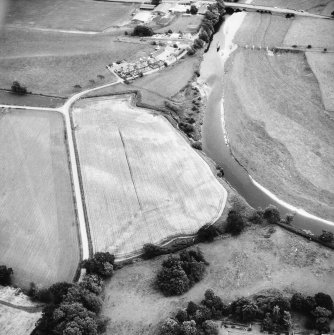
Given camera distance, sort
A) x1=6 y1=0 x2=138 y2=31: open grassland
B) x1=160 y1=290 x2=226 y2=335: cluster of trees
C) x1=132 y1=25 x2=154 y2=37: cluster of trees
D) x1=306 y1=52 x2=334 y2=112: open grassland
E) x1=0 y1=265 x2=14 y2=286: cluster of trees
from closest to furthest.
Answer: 1. x1=160 y1=290 x2=226 y2=335: cluster of trees
2. x1=0 y1=265 x2=14 y2=286: cluster of trees
3. x1=306 y1=52 x2=334 y2=112: open grassland
4. x1=132 y1=25 x2=154 y2=37: cluster of trees
5. x1=6 y1=0 x2=138 y2=31: open grassland

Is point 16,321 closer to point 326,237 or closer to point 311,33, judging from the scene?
point 326,237

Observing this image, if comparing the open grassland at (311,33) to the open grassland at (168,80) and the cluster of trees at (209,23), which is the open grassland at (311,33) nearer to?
the cluster of trees at (209,23)

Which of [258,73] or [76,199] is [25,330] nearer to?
[76,199]

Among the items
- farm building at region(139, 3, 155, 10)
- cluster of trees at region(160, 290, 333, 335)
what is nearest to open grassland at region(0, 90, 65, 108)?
farm building at region(139, 3, 155, 10)

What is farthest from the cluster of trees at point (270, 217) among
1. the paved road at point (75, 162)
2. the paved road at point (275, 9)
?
the paved road at point (275, 9)

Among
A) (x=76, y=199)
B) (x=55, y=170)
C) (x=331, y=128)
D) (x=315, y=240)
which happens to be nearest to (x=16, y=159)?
(x=55, y=170)

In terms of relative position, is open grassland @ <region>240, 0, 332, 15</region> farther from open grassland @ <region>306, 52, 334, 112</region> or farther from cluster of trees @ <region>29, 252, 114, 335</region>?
cluster of trees @ <region>29, 252, 114, 335</region>
